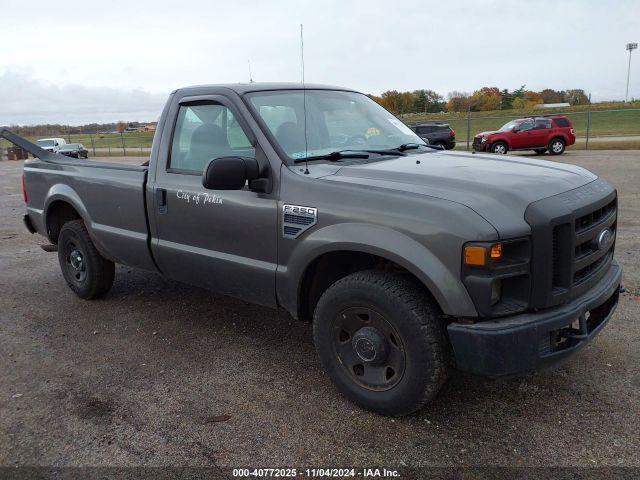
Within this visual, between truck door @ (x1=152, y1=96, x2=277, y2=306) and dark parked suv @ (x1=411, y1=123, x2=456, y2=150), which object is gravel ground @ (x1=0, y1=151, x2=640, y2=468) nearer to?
truck door @ (x1=152, y1=96, x2=277, y2=306)

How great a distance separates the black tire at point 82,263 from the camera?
199 inches

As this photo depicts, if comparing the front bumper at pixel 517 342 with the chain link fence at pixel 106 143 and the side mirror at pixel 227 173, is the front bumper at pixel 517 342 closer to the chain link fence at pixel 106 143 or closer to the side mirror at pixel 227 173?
the side mirror at pixel 227 173

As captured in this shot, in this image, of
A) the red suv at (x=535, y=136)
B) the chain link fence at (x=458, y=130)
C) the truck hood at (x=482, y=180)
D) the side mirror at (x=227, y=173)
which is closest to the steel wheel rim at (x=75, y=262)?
the side mirror at (x=227, y=173)

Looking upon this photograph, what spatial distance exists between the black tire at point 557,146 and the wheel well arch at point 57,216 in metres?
19.9

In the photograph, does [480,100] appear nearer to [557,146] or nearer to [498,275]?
[557,146]

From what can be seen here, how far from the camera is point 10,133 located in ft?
17.3

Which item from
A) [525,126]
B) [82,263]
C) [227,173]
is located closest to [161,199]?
[227,173]

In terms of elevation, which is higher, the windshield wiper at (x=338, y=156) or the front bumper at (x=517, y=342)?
the windshield wiper at (x=338, y=156)

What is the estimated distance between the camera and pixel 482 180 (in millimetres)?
2939

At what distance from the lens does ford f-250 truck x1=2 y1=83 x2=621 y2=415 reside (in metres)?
2.63

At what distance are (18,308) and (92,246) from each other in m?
0.96

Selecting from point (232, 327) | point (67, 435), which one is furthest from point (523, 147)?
point (67, 435)

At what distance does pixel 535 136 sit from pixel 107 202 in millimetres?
20051

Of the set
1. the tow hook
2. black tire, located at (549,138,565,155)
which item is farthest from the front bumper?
black tire, located at (549,138,565,155)
